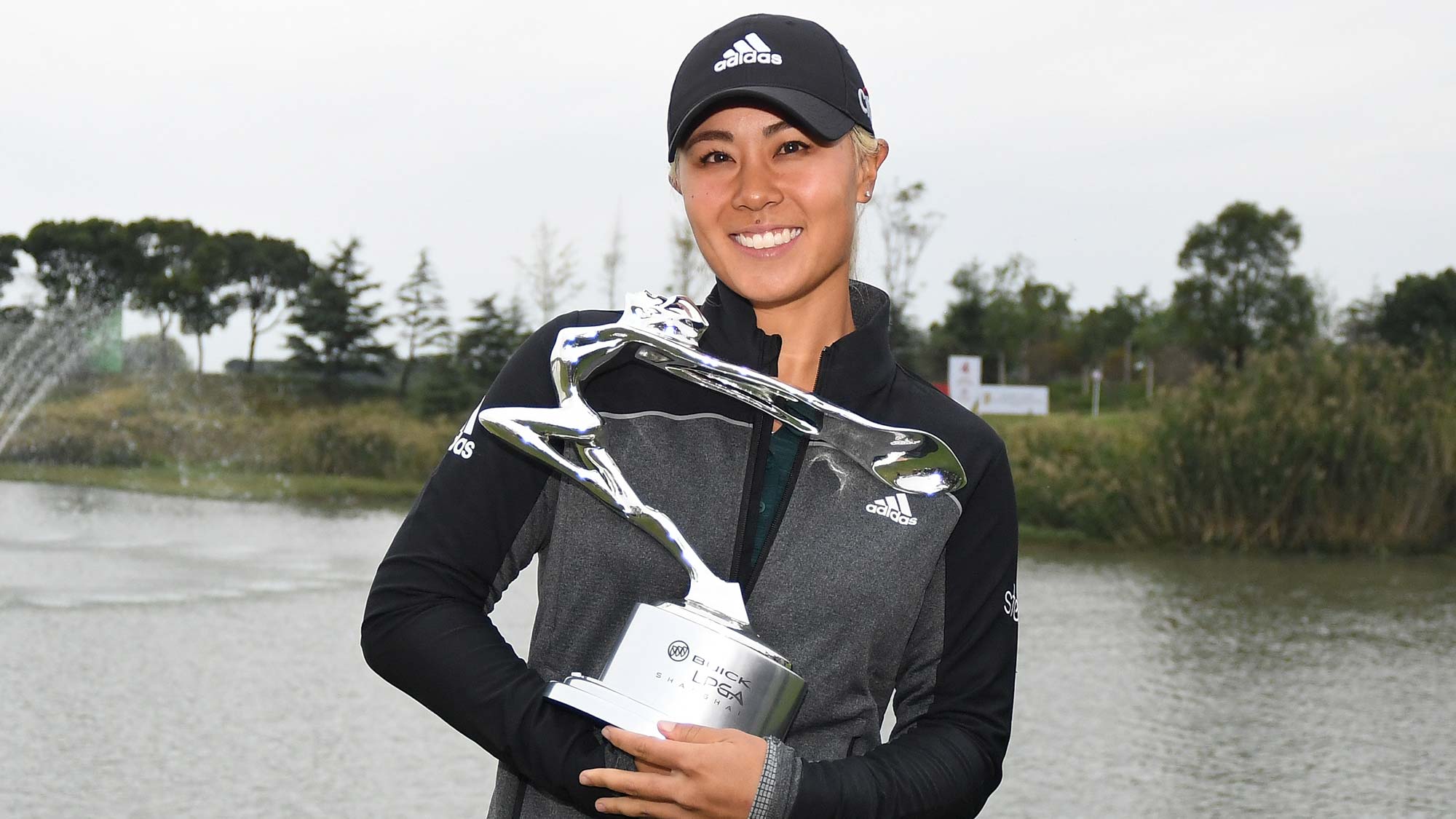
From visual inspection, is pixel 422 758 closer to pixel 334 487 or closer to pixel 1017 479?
pixel 1017 479

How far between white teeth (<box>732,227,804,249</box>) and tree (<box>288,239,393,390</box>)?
103 feet

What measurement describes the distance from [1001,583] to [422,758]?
4.53m

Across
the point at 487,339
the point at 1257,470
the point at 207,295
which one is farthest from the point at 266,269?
the point at 1257,470

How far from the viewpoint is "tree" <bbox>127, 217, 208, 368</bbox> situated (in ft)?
133

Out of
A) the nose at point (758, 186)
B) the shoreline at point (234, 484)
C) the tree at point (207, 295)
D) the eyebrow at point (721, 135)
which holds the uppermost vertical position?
the tree at point (207, 295)

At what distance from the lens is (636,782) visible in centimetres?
123

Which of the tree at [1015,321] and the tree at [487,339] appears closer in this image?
the tree at [487,339]

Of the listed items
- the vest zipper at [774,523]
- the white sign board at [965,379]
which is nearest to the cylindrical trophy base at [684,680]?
the vest zipper at [774,523]

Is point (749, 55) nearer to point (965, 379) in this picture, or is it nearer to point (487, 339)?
point (965, 379)

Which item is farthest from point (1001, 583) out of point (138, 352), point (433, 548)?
point (138, 352)

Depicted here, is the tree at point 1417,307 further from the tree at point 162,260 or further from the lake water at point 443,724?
the lake water at point 443,724

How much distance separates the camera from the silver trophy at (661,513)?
127 cm

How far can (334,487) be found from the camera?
16.0 meters

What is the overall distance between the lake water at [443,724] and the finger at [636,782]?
403 centimetres
